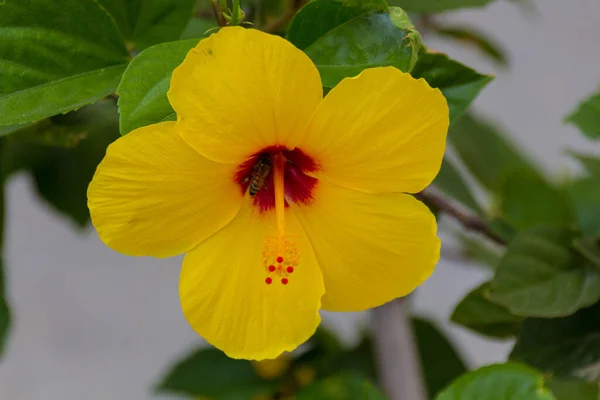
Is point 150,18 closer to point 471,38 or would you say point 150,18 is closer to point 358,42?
point 358,42

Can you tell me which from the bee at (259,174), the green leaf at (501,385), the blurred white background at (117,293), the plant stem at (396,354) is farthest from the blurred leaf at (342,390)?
the blurred white background at (117,293)

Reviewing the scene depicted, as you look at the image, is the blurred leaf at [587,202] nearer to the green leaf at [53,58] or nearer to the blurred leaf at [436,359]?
the blurred leaf at [436,359]

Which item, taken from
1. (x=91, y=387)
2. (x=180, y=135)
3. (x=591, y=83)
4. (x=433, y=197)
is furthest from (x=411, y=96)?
(x=591, y=83)

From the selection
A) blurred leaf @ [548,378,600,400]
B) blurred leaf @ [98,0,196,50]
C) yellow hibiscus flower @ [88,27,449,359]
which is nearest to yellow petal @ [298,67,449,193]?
yellow hibiscus flower @ [88,27,449,359]

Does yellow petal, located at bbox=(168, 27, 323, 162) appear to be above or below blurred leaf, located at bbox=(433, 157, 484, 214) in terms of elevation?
above

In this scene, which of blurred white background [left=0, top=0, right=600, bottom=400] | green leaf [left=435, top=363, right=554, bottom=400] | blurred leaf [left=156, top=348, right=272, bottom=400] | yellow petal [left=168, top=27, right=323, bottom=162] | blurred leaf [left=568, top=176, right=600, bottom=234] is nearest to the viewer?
yellow petal [left=168, top=27, right=323, bottom=162]

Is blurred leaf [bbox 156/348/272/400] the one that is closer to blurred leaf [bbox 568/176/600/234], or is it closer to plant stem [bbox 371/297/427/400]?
plant stem [bbox 371/297/427/400]

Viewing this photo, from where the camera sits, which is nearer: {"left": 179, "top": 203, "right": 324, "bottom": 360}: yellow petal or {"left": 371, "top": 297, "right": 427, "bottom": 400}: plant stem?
{"left": 179, "top": 203, "right": 324, "bottom": 360}: yellow petal

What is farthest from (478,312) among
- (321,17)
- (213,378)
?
(213,378)
